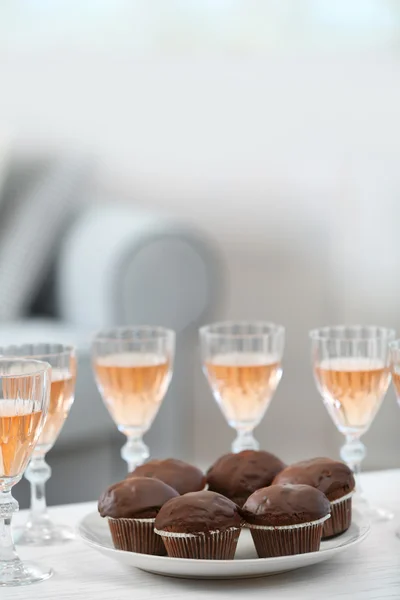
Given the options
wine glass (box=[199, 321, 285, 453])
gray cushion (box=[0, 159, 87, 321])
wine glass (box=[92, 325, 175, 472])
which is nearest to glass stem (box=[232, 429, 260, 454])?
wine glass (box=[199, 321, 285, 453])

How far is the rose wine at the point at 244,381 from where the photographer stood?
1304mm

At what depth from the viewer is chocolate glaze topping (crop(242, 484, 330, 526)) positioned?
100cm

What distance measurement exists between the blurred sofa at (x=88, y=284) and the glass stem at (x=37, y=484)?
4.17ft

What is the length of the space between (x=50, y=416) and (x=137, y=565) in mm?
245

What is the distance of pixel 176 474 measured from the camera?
113 cm

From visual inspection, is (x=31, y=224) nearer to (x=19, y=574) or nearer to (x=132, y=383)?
(x=132, y=383)

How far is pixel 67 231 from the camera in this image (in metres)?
3.03

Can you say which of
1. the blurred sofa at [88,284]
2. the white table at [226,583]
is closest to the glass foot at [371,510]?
the white table at [226,583]

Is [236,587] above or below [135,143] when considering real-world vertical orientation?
below

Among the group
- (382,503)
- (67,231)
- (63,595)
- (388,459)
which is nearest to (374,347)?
(382,503)

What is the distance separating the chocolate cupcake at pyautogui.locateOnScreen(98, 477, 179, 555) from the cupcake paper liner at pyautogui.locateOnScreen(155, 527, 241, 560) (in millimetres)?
29

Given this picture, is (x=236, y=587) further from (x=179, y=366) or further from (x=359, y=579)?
(x=179, y=366)

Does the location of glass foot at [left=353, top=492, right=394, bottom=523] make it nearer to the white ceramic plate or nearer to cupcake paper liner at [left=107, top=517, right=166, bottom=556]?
the white ceramic plate

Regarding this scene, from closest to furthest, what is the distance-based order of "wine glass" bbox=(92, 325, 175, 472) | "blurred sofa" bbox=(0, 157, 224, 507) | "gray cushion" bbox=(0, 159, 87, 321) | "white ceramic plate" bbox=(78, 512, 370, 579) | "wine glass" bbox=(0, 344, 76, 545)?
"white ceramic plate" bbox=(78, 512, 370, 579) < "wine glass" bbox=(0, 344, 76, 545) < "wine glass" bbox=(92, 325, 175, 472) < "blurred sofa" bbox=(0, 157, 224, 507) < "gray cushion" bbox=(0, 159, 87, 321)
